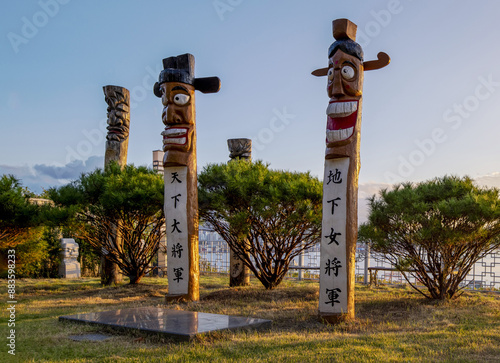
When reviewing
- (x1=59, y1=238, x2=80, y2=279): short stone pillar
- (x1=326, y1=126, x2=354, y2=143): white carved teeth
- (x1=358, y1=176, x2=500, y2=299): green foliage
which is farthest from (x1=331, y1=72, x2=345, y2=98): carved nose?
(x1=59, y1=238, x2=80, y2=279): short stone pillar

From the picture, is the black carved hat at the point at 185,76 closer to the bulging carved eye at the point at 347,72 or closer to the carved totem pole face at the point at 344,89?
the carved totem pole face at the point at 344,89

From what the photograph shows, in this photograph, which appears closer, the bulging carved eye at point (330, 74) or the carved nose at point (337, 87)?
the carved nose at point (337, 87)

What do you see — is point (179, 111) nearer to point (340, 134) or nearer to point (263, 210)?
point (263, 210)

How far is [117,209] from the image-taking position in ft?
32.8

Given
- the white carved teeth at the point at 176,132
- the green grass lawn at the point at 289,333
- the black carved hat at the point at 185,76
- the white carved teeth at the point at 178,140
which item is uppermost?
the black carved hat at the point at 185,76

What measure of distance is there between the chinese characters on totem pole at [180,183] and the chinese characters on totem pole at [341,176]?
2.56 m

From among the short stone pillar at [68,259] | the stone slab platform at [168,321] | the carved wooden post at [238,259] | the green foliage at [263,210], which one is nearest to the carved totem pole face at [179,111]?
the green foliage at [263,210]

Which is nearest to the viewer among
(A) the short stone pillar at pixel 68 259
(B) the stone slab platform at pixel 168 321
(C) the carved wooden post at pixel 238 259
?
(B) the stone slab platform at pixel 168 321

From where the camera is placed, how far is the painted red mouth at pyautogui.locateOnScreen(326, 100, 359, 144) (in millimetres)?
6434

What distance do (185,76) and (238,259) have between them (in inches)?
177

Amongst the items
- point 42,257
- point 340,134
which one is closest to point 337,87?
point 340,134

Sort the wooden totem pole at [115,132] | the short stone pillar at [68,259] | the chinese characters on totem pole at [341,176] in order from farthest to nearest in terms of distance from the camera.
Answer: the short stone pillar at [68,259], the wooden totem pole at [115,132], the chinese characters on totem pole at [341,176]

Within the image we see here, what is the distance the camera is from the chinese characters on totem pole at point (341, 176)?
6.26 meters

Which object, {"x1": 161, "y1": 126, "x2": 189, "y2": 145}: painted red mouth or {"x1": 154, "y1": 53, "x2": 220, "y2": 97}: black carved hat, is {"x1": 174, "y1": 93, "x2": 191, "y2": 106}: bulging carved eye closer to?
{"x1": 154, "y1": 53, "x2": 220, "y2": 97}: black carved hat
